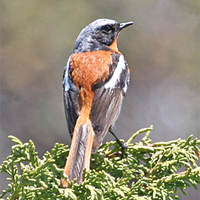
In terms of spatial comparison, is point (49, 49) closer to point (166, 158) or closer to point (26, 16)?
point (26, 16)

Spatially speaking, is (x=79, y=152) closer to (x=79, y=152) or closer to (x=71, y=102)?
(x=79, y=152)

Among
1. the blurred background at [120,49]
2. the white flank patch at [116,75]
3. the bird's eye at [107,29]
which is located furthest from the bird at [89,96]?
the blurred background at [120,49]

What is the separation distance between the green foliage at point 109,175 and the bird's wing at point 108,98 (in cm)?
16

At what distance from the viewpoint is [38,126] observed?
242 inches

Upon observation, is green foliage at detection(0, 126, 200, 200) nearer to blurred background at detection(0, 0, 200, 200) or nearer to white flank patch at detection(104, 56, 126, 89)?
white flank patch at detection(104, 56, 126, 89)

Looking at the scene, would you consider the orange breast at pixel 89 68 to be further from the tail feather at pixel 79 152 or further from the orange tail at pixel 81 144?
the tail feather at pixel 79 152

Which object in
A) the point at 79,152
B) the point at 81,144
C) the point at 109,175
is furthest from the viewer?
the point at 81,144


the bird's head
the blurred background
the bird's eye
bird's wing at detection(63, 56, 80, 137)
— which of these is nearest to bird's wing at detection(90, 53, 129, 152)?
bird's wing at detection(63, 56, 80, 137)

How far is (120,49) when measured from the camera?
22.1 feet

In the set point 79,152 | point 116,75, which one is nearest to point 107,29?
point 116,75

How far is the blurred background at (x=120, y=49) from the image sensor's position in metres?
6.35

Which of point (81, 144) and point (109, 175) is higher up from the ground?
point (81, 144)

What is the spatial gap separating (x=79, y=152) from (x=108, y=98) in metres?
0.80

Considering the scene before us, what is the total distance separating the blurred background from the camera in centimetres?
635
